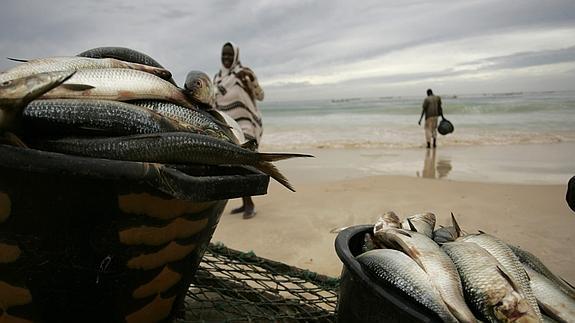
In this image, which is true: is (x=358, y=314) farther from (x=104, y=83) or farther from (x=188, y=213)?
(x=104, y=83)

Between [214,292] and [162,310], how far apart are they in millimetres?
940

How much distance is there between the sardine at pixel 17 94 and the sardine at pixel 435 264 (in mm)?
1376

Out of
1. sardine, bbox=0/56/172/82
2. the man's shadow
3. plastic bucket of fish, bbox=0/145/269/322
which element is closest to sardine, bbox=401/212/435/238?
plastic bucket of fish, bbox=0/145/269/322

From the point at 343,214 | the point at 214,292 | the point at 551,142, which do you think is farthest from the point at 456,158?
the point at 214,292

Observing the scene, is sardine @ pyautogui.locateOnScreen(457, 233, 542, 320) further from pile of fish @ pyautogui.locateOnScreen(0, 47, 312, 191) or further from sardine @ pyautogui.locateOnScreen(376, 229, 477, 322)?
pile of fish @ pyautogui.locateOnScreen(0, 47, 312, 191)

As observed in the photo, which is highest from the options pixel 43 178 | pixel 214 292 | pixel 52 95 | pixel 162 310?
pixel 52 95

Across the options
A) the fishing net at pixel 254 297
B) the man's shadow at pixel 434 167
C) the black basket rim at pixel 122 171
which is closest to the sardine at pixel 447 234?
the fishing net at pixel 254 297

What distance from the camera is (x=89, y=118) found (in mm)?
1333

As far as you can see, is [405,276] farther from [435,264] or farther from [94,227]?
[94,227]

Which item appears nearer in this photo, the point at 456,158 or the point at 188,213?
the point at 188,213

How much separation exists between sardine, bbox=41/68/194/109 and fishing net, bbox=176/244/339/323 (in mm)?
1106

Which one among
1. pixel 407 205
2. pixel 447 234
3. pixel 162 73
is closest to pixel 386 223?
pixel 447 234

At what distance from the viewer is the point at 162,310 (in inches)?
68.4

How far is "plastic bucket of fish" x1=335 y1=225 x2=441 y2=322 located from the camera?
1.40 meters
